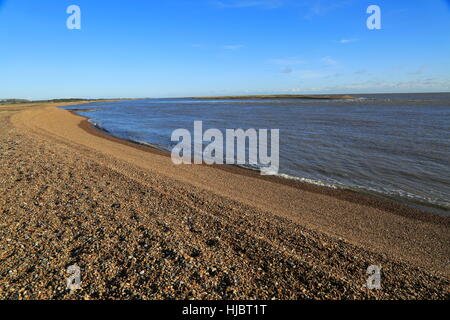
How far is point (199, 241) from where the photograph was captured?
5273 millimetres

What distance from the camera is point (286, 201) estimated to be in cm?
881

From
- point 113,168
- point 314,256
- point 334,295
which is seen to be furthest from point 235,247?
point 113,168

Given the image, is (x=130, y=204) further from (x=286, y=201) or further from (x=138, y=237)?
(x=286, y=201)

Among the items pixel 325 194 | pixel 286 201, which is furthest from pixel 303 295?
pixel 325 194

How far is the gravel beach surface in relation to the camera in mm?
4020

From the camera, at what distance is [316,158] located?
48.5 feet

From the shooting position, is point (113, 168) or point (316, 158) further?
point (316, 158)

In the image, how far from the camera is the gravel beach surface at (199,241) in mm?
4020

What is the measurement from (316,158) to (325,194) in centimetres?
550
